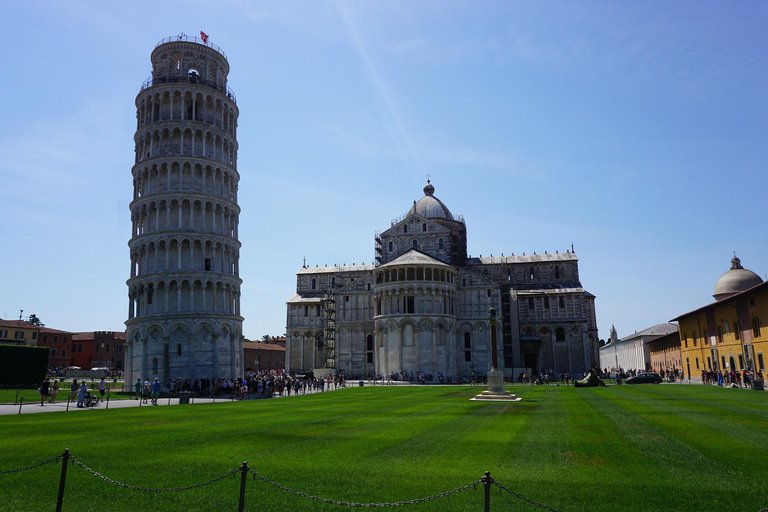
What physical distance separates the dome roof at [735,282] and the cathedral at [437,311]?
19.5 metres

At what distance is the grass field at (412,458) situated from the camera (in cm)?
1070

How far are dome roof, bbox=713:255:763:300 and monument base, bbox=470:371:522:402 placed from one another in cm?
6052

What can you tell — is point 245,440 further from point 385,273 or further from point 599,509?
point 385,273

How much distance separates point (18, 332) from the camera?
91.9 metres

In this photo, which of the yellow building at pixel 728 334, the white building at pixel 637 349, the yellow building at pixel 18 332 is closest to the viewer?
the yellow building at pixel 728 334

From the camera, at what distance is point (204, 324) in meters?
52.9

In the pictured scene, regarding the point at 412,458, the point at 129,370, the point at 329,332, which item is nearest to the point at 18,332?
the point at 129,370

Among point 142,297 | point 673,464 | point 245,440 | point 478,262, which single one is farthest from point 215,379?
point 478,262

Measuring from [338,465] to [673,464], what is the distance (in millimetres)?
7974

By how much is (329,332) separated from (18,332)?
52.8m

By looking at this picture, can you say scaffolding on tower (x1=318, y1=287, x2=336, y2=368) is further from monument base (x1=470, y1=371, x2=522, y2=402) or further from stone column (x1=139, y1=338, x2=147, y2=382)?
monument base (x1=470, y1=371, x2=522, y2=402)

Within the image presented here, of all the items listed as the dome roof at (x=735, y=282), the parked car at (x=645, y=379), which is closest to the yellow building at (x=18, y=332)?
the parked car at (x=645, y=379)

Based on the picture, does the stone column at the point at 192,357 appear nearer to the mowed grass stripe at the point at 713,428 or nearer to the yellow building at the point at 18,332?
the mowed grass stripe at the point at 713,428

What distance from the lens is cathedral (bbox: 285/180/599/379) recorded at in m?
72.0
